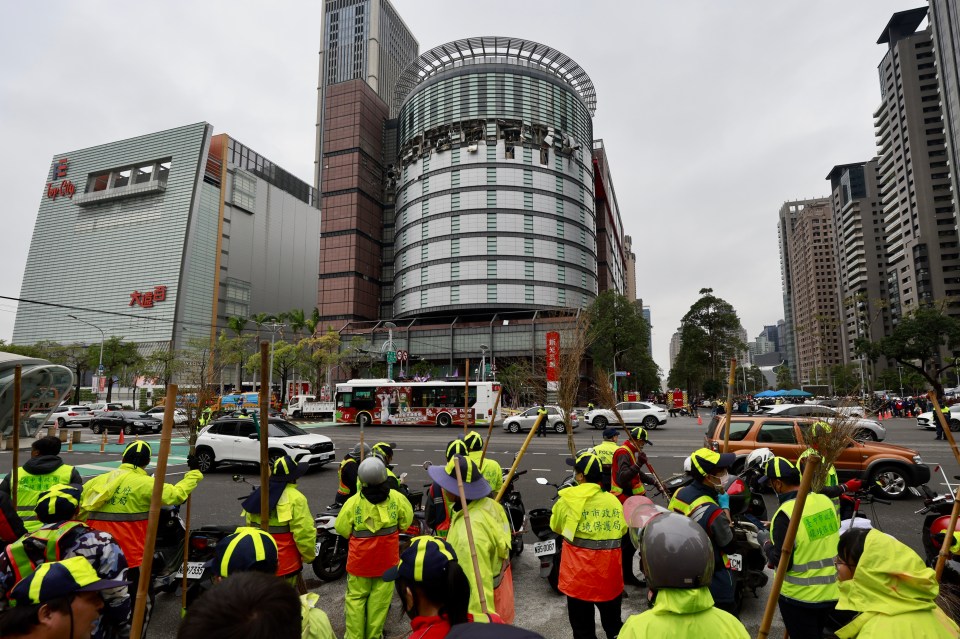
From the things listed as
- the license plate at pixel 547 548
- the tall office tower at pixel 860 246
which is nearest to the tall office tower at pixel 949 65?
the tall office tower at pixel 860 246

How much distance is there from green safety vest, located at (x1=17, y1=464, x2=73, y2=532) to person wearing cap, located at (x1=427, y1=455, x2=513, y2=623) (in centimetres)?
403

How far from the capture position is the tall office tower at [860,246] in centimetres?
11475

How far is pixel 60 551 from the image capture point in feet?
10.8

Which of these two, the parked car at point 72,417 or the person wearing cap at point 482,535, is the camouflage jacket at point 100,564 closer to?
the person wearing cap at point 482,535

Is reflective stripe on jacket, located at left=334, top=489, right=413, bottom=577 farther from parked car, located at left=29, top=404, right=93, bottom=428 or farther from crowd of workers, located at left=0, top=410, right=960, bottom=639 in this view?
parked car, located at left=29, top=404, right=93, bottom=428

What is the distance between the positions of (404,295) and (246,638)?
224ft

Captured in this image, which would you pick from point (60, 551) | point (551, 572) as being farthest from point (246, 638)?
point (551, 572)

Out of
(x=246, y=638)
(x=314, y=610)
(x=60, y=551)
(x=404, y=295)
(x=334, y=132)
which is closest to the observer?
(x=246, y=638)

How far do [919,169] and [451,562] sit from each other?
126m

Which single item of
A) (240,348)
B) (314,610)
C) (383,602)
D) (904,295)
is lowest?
(383,602)

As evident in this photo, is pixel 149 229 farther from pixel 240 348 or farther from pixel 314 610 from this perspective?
pixel 314 610

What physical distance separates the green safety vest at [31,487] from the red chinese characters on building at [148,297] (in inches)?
3196

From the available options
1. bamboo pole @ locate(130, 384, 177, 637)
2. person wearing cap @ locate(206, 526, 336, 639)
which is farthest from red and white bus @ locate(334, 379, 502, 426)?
bamboo pole @ locate(130, 384, 177, 637)

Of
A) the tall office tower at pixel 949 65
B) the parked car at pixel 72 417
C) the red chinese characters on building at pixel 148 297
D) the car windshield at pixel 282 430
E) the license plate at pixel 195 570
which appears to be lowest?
the parked car at pixel 72 417
